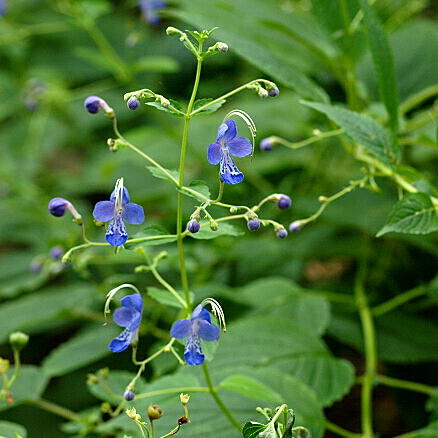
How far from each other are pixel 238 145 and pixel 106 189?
173 centimetres

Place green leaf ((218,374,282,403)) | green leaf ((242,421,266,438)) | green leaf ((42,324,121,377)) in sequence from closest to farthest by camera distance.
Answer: green leaf ((242,421,266,438)), green leaf ((218,374,282,403)), green leaf ((42,324,121,377))

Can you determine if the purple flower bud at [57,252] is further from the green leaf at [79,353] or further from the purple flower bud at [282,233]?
the purple flower bud at [282,233]

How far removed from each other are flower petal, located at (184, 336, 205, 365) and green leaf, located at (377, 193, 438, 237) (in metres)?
0.34

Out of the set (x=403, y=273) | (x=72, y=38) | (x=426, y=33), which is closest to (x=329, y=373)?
(x=403, y=273)

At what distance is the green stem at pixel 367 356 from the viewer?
1120 millimetres

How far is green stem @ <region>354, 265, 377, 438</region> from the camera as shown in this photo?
1120mm

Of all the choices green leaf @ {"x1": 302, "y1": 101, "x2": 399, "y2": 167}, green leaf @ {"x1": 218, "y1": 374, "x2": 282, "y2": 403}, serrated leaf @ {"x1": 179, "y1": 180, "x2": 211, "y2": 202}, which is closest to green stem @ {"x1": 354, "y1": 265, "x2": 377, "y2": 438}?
green leaf @ {"x1": 218, "y1": 374, "x2": 282, "y2": 403}

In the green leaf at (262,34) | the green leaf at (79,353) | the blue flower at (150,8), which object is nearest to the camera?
the green leaf at (262,34)

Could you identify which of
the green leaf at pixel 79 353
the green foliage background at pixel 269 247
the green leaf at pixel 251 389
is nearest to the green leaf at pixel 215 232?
the green foliage background at pixel 269 247

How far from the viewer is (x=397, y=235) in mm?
1472

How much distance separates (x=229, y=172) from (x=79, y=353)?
78 centimetres

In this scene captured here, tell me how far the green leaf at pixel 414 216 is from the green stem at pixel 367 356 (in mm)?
380

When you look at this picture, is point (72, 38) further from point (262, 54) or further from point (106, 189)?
point (262, 54)

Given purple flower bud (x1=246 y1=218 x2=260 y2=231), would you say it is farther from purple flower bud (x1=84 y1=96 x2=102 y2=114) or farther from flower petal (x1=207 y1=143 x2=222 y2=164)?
purple flower bud (x1=84 y1=96 x2=102 y2=114)
